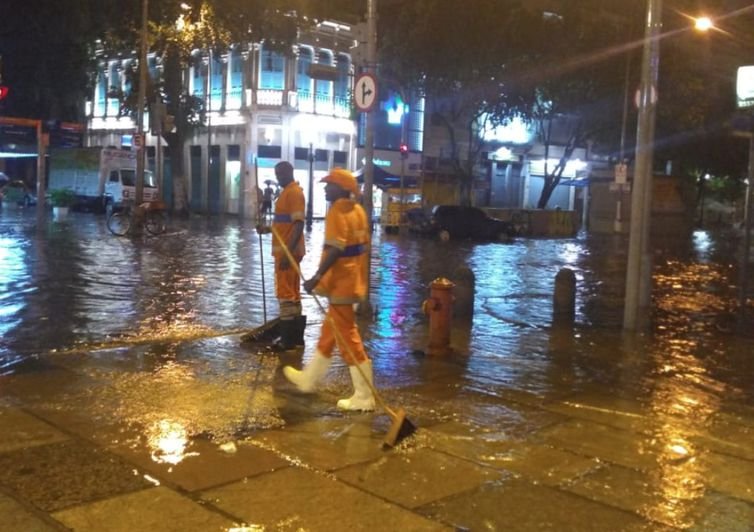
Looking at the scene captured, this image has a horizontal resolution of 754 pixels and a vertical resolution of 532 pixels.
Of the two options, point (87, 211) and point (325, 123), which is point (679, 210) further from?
point (87, 211)

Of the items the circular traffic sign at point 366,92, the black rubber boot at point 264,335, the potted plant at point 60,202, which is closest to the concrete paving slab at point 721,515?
the black rubber boot at point 264,335

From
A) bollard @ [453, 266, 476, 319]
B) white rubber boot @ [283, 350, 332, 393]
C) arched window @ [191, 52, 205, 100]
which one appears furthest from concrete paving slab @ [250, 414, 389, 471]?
arched window @ [191, 52, 205, 100]

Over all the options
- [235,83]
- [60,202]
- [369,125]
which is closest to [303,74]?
[235,83]

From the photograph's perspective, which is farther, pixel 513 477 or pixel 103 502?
pixel 513 477

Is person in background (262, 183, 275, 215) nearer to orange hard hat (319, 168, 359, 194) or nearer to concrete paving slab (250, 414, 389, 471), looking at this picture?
orange hard hat (319, 168, 359, 194)

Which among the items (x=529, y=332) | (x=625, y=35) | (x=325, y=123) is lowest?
(x=529, y=332)

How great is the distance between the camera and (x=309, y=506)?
15.0 feet

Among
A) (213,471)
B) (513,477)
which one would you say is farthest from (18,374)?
(513,477)

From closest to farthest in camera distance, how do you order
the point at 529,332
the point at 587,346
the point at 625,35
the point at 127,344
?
the point at 127,344 < the point at 587,346 < the point at 529,332 < the point at 625,35

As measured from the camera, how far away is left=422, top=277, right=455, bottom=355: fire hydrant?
884 centimetres

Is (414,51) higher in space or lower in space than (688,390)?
higher

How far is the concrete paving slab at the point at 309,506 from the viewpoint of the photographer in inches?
171

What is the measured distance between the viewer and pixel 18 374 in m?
7.44

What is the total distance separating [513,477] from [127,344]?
5.23 meters
